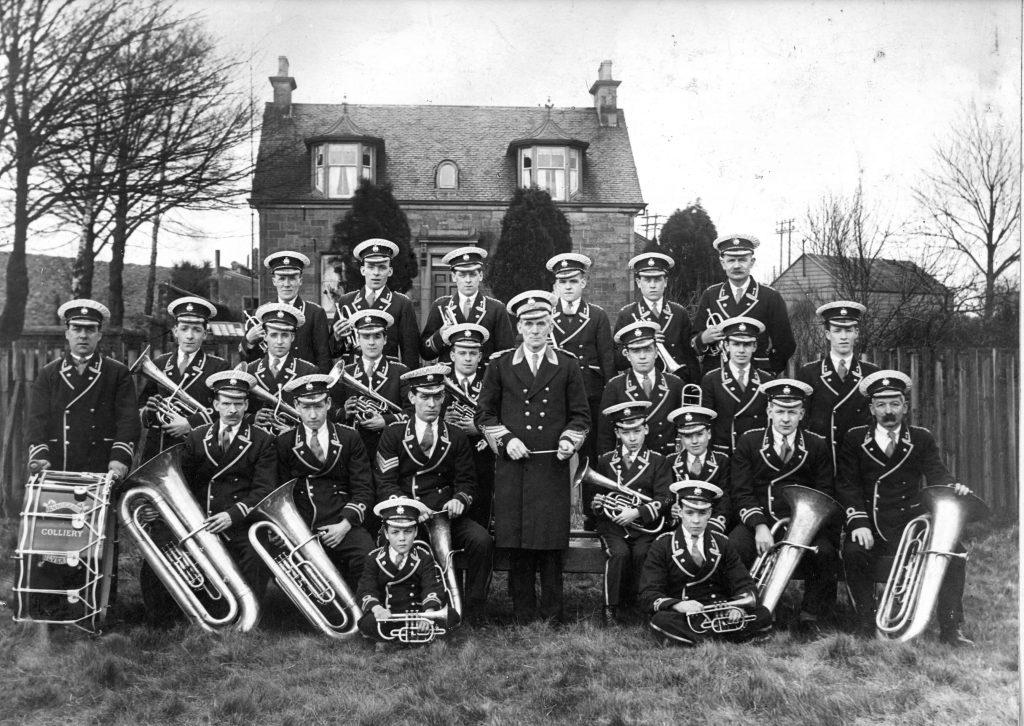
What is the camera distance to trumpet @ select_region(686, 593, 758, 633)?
183 inches

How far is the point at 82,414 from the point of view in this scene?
5512 millimetres

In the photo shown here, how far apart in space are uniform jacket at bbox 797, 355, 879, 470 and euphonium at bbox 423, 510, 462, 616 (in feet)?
8.19

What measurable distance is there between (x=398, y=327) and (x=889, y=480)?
351cm

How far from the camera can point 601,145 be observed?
11812 millimetres

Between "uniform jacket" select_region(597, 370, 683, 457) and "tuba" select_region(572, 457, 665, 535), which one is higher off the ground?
"uniform jacket" select_region(597, 370, 683, 457)

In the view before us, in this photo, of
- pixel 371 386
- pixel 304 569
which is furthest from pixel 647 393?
pixel 304 569

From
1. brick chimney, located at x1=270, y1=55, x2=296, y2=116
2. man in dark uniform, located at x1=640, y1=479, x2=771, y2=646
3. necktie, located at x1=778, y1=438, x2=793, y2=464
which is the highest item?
brick chimney, located at x1=270, y1=55, x2=296, y2=116

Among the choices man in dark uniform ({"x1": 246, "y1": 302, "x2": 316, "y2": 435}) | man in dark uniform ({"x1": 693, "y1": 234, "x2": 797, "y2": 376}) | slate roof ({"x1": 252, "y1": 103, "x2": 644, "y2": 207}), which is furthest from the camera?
slate roof ({"x1": 252, "y1": 103, "x2": 644, "y2": 207})

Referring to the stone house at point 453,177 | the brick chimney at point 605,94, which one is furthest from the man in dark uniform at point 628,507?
the stone house at point 453,177

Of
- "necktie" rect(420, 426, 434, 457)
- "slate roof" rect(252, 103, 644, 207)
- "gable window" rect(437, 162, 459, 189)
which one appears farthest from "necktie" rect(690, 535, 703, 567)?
"gable window" rect(437, 162, 459, 189)

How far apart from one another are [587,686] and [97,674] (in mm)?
2461

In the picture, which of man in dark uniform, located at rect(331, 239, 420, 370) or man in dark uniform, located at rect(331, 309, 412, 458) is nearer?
man in dark uniform, located at rect(331, 309, 412, 458)

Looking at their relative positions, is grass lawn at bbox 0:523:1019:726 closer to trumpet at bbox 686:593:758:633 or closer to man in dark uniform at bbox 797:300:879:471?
trumpet at bbox 686:593:758:633

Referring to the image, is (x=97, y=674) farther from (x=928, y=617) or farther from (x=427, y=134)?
(x=427, y=134)
